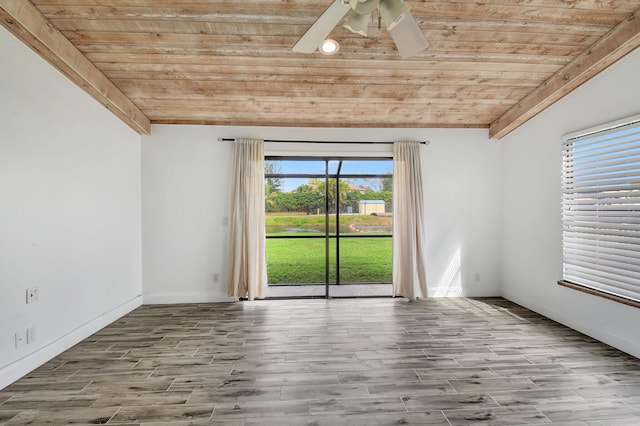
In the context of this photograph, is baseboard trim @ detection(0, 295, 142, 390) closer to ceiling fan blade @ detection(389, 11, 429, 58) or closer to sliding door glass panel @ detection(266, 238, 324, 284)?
ceiling fan blade @ detection(389, 11, 429, 58)

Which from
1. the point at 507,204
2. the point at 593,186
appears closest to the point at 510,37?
the point at 593,186

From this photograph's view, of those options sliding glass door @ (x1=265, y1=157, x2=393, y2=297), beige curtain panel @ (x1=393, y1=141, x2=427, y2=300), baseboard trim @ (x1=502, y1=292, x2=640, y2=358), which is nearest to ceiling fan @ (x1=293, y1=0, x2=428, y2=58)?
beige curtain panel @ (x1=393, y1=141, x2=427, y2=300)

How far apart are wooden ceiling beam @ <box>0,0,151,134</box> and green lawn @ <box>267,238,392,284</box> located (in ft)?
20.0

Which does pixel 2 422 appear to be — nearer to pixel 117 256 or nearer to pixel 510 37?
pixel 117 256

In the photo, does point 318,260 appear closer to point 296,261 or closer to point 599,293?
point 296,261

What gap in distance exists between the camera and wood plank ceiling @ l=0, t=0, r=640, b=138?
Result: 2.47 metres

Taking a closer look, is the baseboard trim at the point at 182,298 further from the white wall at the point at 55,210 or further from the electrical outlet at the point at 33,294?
the electrical outlet at the point at 33,294

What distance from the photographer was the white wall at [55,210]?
7.56ft

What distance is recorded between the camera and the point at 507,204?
4441 millimetres

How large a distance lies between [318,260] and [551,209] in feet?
20.8

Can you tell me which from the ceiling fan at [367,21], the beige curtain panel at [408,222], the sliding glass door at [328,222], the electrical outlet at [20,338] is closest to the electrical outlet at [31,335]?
the electrical outlet at [20,338]

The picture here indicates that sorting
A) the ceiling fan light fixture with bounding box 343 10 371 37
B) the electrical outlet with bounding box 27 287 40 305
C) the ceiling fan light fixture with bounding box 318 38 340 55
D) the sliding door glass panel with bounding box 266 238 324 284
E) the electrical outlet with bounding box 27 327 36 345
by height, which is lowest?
the sliding door glass panel with bounding box 266 238 324 284

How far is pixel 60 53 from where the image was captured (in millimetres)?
2604

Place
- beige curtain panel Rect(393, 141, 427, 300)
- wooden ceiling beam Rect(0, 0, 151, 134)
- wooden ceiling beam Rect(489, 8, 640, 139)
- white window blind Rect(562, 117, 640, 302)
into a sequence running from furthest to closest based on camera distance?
beige curtain panel Rect(393, 141, 427, 300), white window blind Rect(562, 117, 640, 302), wooden ceiling beam Rect(489, 8, 640, 139), wooden ceiling beam Rect(0, 0, 151, 134)
